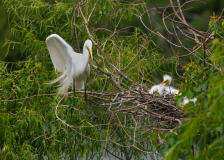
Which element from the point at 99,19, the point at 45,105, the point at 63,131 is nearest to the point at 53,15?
the point at 99,19

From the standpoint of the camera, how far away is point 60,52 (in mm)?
2238

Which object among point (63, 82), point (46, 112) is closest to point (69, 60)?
point (63, 82)

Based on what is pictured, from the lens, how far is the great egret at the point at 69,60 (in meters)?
→ 2.08

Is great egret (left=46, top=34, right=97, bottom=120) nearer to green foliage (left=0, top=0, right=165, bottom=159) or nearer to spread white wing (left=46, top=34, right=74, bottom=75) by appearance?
spread white wing (left=46, top=34, right=74, bottom=75)

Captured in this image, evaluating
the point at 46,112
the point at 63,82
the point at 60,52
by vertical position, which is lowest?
the point at 46,112

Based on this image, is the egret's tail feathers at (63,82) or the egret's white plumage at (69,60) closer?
the egret's white plumage at (69,60)

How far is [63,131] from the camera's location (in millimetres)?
2518

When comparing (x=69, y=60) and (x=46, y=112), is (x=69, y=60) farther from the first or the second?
(x=46, y=112)

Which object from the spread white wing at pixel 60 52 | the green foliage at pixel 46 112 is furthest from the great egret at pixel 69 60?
the green foliage at pixel 46 112

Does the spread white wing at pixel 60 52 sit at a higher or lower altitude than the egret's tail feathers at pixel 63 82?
higher

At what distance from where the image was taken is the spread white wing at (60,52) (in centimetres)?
208

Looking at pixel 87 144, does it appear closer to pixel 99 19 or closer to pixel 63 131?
pixel 63 131

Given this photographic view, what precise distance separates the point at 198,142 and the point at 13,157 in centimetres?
166

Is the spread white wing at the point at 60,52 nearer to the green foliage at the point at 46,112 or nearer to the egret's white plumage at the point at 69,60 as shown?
the egret's white plumage at the point at 69,60
